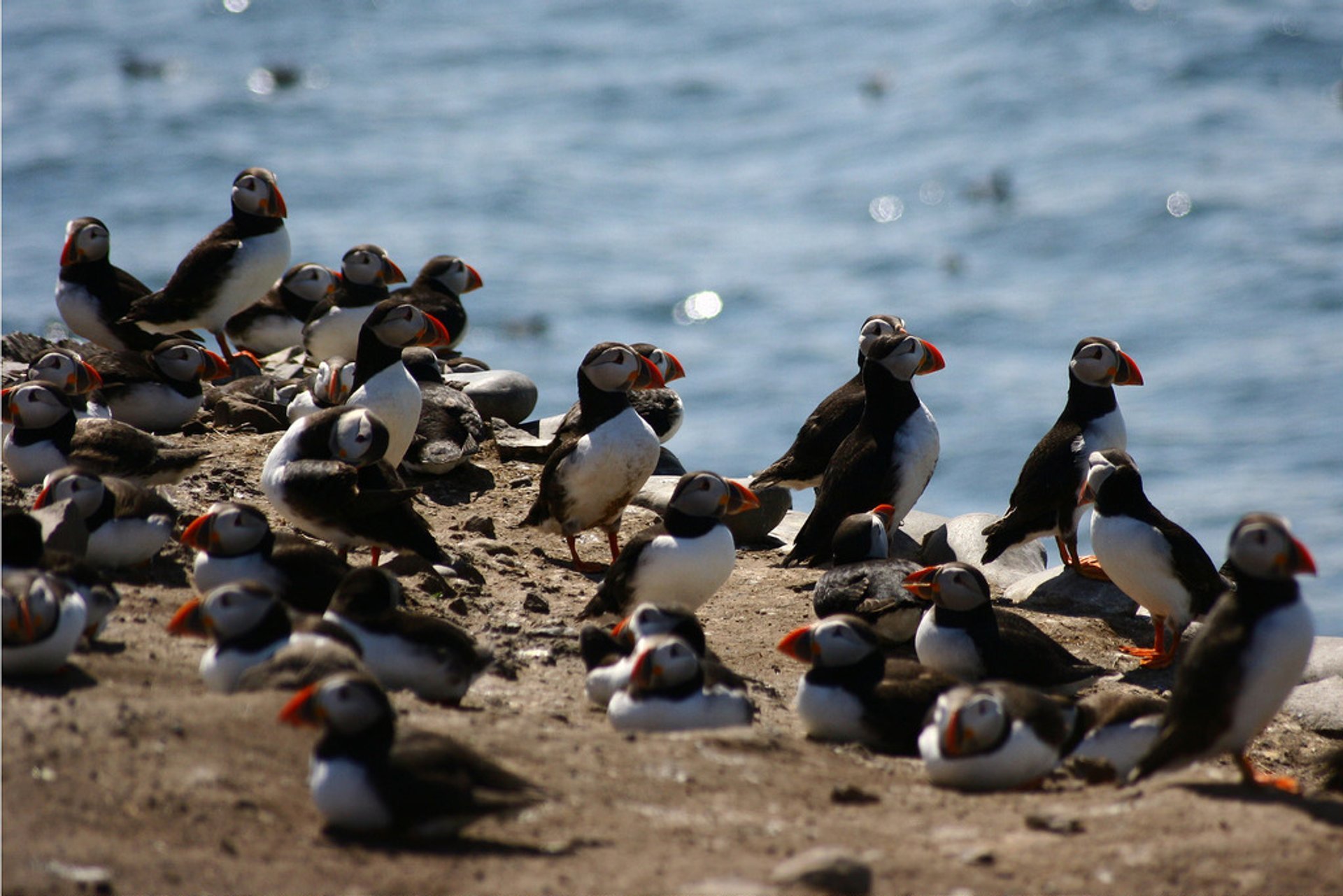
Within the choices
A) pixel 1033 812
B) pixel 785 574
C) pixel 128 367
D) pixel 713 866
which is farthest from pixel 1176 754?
pixel 128 367

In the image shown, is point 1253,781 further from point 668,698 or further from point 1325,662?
point 1325,662

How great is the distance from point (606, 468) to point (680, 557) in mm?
1190

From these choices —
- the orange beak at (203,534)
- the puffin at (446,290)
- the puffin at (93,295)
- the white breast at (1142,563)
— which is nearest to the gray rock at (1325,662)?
the white breast at (1142,563)

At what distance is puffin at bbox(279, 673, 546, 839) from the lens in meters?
4.53

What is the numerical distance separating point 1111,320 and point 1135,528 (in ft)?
53.9

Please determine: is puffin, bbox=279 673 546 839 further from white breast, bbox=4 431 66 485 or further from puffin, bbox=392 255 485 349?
puffin, bbox=392 255 485 349

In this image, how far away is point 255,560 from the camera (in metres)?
6.70

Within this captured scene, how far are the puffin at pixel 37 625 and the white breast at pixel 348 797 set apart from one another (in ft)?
4.63

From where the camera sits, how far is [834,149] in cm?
3070

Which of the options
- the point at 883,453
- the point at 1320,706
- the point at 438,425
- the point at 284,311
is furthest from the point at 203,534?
the point at 284,311

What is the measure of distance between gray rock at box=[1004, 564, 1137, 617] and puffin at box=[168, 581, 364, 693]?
442 cm

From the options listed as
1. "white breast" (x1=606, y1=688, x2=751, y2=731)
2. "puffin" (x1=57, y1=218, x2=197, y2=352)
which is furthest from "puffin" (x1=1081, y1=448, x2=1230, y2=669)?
"puffin" (x1=57, y1=218, x2=197, y2=352)

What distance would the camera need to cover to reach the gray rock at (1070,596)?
8555 millimetres

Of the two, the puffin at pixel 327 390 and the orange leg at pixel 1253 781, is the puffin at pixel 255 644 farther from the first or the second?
the puffin at pixel 327 390
